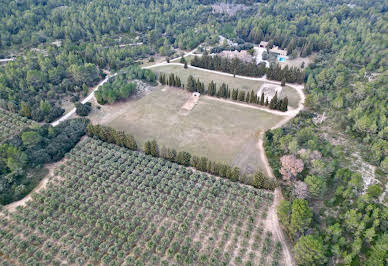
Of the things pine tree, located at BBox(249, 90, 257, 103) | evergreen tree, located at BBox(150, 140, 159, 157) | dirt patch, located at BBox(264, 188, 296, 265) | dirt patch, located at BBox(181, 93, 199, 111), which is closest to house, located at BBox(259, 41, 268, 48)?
pine tree, located at BBox(249, 90, 257, 103)

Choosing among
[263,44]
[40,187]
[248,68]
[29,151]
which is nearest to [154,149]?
[40,187]

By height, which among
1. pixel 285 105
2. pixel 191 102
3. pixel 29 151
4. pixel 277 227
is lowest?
pixel 277 227

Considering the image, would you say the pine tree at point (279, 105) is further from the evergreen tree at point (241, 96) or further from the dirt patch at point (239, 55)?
the dirt patch at point (239, 55)

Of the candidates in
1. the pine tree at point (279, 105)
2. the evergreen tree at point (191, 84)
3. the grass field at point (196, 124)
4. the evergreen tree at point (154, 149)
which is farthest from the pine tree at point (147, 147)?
the pine tree at point (279, 105)

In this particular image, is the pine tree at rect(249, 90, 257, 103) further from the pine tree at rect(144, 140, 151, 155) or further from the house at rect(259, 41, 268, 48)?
the house at rect(259, 41, 268, 48)

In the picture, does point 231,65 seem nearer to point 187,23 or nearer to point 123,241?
point 187,23

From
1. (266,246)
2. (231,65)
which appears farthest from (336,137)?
(231,65)

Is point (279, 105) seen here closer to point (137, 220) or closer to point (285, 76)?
point (285, 76)
